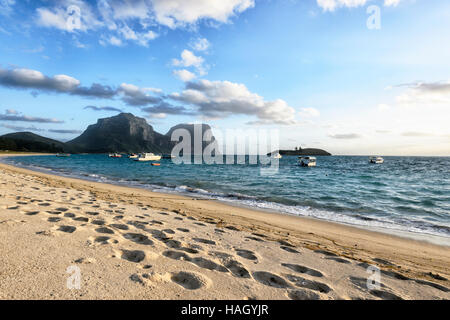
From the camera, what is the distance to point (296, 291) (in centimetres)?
314

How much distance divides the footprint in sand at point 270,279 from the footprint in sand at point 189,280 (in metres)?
0.90

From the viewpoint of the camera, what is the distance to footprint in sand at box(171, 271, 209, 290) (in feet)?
9.86

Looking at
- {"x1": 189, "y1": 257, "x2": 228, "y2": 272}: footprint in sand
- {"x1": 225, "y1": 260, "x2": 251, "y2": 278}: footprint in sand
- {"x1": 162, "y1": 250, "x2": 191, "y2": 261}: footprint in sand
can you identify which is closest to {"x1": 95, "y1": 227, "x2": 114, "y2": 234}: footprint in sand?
{"x1": 162, "y1": 250, "x2": 191, "y2": 261}: footprint in sand

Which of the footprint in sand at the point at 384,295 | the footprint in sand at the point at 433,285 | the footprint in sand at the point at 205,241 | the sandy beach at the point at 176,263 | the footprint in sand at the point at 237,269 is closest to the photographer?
the sandy beach at the point at 176,263

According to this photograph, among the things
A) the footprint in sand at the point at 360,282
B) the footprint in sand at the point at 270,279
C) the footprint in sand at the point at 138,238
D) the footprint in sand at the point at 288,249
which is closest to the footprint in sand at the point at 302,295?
the footprint in sand at the point at 270,279

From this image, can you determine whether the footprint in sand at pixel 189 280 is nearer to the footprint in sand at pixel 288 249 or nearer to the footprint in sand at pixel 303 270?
the footprint in sand at pixel 303 270

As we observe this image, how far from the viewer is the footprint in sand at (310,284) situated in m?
3.32

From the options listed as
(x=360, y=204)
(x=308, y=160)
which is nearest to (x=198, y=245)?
(x=360, y=204)

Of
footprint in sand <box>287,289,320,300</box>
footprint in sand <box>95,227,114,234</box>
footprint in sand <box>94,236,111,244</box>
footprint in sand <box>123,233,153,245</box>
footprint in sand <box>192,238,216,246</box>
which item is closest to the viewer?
footprint in sand <box>287,289,320,300</box>

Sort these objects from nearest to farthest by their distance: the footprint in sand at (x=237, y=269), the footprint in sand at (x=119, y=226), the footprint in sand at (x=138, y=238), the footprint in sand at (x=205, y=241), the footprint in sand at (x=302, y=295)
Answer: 1. the footprint in sand at (x=302, y=295)
2. the footprint in sand at (x=237, y=269)
3. the footprint in sand at (x=138, y=238)
4. the footprint in sand at (x=205, y=241)
5. the footprint in sand at (x=119, y=226)

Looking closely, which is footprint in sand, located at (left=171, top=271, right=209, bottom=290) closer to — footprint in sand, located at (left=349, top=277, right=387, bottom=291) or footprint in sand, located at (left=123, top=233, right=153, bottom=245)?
footprint in sand, located at (left=123, top=233, right=153, bottom=245)

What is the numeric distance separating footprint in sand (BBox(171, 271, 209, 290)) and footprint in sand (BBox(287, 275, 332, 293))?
56.9 inches
